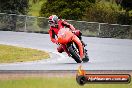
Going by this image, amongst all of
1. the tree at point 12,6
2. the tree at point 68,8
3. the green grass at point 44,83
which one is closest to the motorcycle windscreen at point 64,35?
the green grass at point 44,83

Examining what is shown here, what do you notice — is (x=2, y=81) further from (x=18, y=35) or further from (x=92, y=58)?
(x=18, y=35)

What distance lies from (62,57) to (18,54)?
194 centimetres

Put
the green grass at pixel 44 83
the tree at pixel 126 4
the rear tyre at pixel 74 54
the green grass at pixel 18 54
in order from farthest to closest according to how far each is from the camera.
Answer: the tree at pixel 126 4, the green grass at pixel 18 54, the rear tyre at pixel 74 54, the green grass at pixel 44 83

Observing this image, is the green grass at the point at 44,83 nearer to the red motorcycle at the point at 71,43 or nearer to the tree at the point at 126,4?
the red motorcycle at the point at 71,43

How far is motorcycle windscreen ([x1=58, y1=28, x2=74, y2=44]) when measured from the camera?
16.8 meters

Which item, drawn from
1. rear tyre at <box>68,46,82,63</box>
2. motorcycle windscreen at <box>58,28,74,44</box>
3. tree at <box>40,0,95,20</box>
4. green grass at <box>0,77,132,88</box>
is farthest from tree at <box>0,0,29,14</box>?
green grass at <box>0,77,132,88</box>

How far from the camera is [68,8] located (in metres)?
41.6

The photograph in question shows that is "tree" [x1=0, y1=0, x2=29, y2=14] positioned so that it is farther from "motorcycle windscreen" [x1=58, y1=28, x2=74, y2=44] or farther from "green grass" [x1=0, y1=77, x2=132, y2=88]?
"green grass" [x1=0, y1=77, x2=132, y2=88]

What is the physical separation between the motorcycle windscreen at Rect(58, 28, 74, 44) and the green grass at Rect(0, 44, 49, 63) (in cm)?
316

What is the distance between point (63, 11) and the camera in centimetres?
4091

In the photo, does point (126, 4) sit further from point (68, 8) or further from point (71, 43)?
point (71, 43)

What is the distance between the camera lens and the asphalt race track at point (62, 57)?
56.6 ft

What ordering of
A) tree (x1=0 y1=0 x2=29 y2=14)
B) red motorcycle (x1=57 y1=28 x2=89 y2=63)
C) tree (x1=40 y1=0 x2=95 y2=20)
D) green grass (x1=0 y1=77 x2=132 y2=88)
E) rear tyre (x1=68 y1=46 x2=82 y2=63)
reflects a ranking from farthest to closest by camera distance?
1. tree (x1=40 y1=0 x2=95 y2=20)
2. tree (x1=0 y1=0 x2=29 y2=14)
3. rear tyre (x1=68 y1=46 x2=82 y2=63)
4. red motorcycle (x1=57 y1=28 x2=89 y2=63)
5. green grass (x1=0 y1=77 x2=132 y2=88)

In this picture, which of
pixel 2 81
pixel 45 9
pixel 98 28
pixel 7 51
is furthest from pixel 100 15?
pixel 2 81
